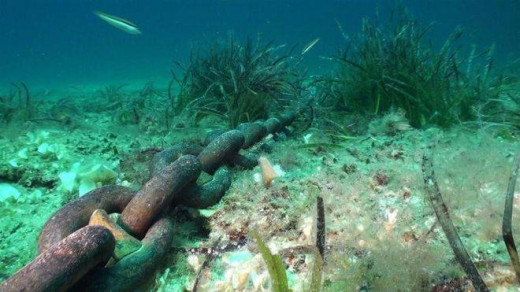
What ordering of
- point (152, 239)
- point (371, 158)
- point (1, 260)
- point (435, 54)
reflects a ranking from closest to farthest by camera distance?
point (152, 239), point (1, 260), point (371, 158), point (435, 54)

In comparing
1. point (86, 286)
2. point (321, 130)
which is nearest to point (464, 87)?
point (321, 130)

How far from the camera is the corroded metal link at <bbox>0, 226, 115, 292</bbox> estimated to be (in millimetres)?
1264

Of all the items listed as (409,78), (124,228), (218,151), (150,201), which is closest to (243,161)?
(218,151)

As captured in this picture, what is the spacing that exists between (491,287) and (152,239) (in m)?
1.60

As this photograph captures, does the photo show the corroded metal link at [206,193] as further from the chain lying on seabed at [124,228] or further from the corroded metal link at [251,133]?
the corroded metal link at [251,133]

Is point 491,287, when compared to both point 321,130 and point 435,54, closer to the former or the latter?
point 321,130

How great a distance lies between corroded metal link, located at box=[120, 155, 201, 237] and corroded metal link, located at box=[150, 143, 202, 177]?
430 mm

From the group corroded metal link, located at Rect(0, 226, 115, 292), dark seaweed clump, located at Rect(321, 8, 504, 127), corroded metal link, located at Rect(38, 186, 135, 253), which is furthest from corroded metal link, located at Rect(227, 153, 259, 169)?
dark seaweed clump, located at Rect(321, 8, 504, 127)

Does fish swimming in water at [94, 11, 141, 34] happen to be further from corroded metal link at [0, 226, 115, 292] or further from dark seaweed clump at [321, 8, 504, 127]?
corroded metal link at [0, 226, 115, 292]

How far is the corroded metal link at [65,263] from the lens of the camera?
4.15 ft

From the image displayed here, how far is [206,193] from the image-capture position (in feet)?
7.59

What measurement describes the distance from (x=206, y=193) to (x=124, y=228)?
61 centimetres

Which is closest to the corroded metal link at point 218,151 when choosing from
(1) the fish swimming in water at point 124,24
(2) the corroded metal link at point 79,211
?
(2) the corroded metal link at point 79,211

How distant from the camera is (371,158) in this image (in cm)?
331
